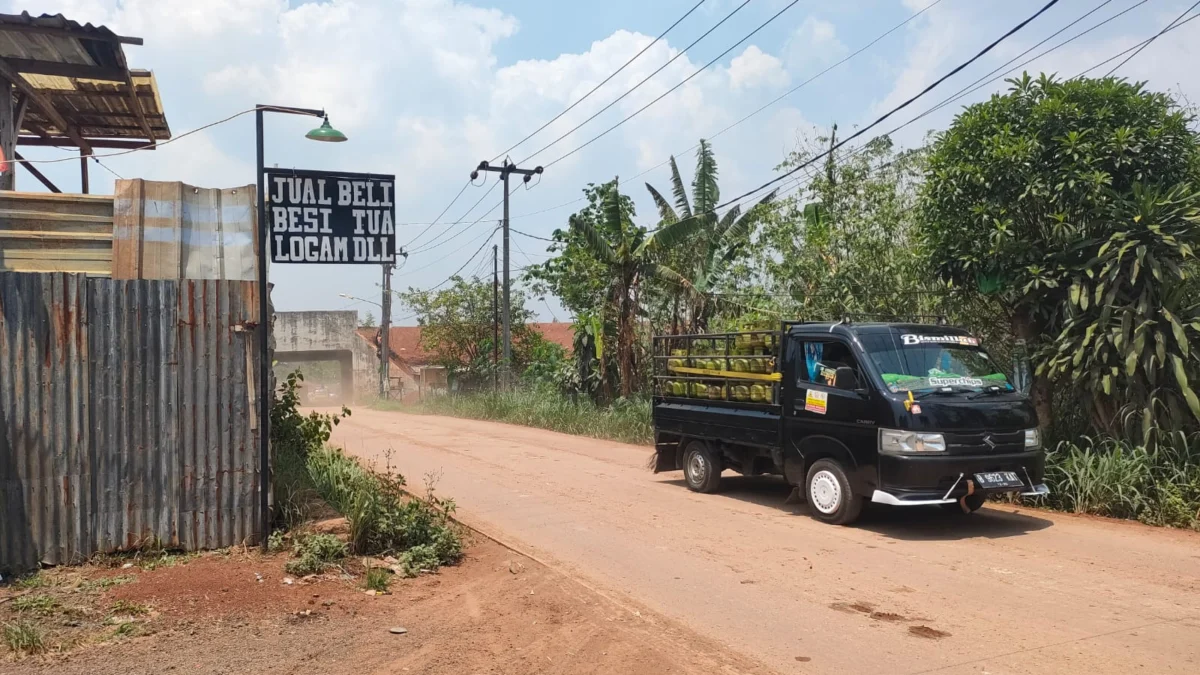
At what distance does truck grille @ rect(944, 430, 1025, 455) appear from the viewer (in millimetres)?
8531

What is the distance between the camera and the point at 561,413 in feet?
74.6

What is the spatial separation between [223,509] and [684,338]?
21.1ft

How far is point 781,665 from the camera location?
528cm

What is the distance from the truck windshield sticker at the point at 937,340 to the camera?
949 cm

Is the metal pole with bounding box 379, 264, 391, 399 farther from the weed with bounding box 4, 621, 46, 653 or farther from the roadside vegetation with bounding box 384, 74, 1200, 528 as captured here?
the weed with bounding box 4, 621, 46, 653

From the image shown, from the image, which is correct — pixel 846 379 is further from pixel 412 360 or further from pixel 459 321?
pixel 412 360

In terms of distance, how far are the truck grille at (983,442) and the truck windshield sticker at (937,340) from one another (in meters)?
1.22

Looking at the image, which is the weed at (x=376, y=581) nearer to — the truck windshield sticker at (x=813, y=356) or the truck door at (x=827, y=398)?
the truck door at (x=827, y=398)

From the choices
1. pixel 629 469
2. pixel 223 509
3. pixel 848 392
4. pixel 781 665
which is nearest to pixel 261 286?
pixel 223 509

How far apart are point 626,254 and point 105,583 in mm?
15479

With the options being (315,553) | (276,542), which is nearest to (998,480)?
(315,553)

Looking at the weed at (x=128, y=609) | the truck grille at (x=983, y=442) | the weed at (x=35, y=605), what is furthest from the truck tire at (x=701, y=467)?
the weed at (x=35, y=605)

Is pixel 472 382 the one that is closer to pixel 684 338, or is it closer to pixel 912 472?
pixel 684 338

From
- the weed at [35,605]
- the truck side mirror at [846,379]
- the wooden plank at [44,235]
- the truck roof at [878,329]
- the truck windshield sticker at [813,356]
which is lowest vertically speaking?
the weed at [35,605]
